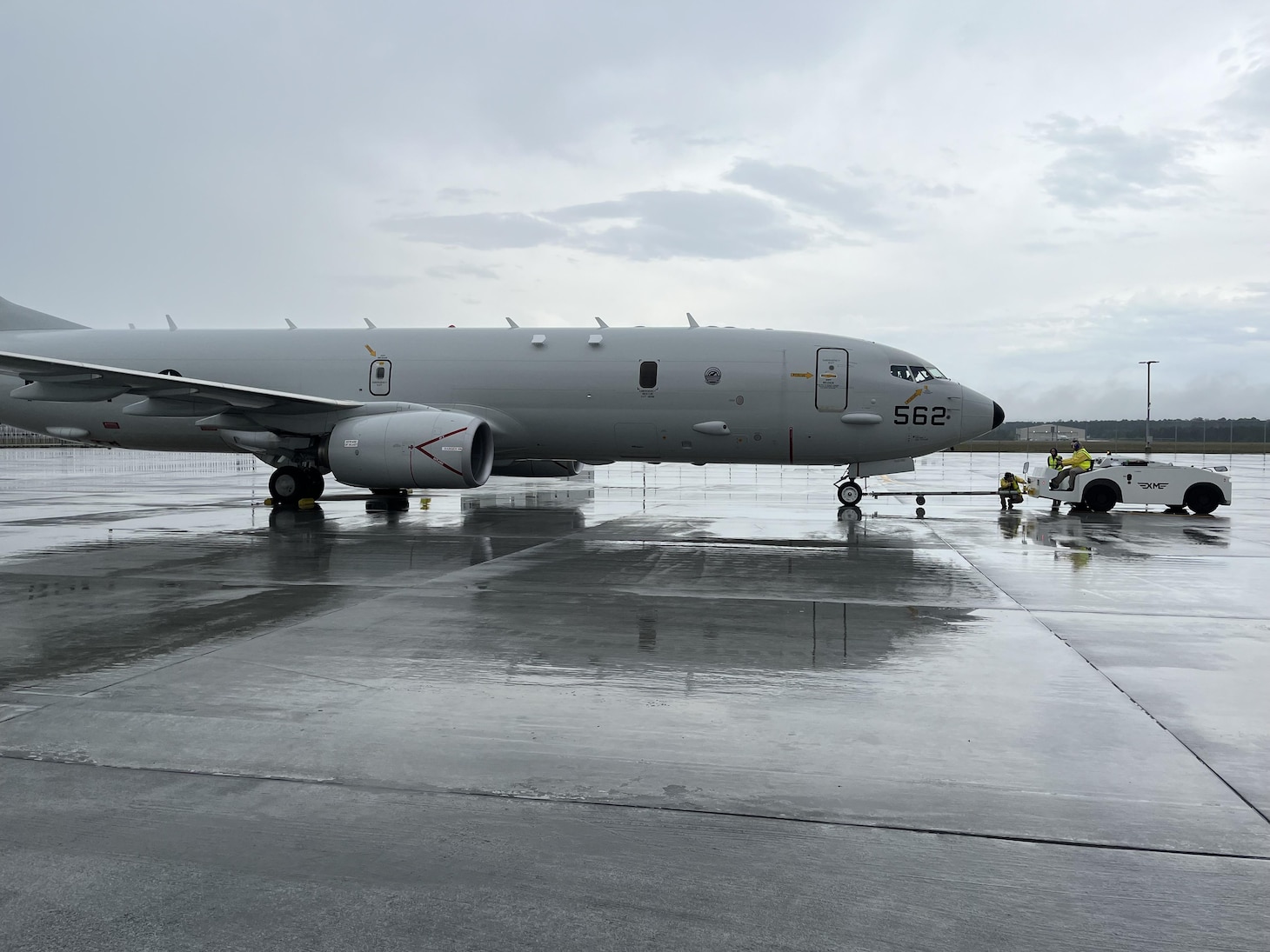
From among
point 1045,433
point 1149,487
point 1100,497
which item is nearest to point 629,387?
point 1100,497

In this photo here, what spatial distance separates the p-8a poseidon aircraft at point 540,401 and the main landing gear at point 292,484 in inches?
1.3

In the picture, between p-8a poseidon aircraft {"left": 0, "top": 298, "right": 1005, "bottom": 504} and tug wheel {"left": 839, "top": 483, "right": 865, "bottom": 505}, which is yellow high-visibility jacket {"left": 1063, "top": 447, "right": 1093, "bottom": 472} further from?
tug wheel {"left": 839, "top": 483, "right": 865, "bottom": 505}

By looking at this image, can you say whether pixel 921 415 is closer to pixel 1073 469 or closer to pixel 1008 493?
pixel 1008 493

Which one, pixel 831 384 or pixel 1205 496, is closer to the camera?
pixel 831 384

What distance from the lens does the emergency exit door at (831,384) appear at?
17.2 m

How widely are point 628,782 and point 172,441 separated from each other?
18825 millimetres

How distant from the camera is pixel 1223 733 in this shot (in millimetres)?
4859

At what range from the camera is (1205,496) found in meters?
18.8

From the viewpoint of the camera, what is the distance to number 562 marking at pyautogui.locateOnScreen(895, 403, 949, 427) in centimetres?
1708

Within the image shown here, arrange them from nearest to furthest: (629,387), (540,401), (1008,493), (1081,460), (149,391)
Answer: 1. (149,391)
2. (629,387)
3. (540,401)
4. (1081,460)
5. (1008,493)

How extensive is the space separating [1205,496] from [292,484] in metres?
18.4

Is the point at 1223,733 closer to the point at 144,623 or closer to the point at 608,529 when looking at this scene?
the point at 144,623

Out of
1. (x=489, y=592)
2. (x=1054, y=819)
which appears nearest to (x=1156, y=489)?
(x=489, y=592)

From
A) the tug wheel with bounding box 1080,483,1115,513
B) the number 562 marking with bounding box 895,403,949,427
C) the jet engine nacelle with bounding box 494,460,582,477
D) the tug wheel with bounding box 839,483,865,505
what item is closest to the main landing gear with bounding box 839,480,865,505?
the tug wheel with bounding box 839,483,865,505
